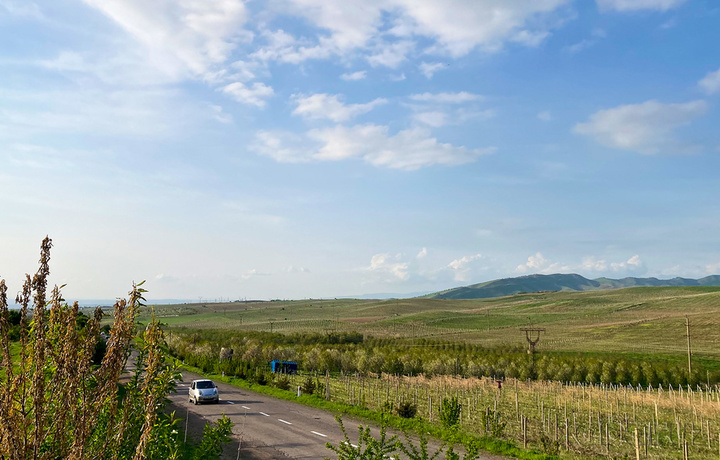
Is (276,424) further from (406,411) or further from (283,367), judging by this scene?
(283,367)

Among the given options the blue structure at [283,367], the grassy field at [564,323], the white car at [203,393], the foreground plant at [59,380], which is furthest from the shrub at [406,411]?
the grassy field at [564,323]

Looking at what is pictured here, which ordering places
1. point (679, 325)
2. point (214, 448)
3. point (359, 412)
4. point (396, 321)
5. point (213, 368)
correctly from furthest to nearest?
point (396, 321)
point (679, 325)
point (213, 368)
point (359, 412)
point (214, 448)

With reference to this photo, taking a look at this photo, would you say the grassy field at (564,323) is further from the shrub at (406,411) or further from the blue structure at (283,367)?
the shrub at (406,411)

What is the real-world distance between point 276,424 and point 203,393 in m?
8.78

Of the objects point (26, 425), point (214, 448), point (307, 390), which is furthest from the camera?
point (307, 390)

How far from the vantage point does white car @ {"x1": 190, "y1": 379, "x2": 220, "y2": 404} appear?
34.2 metres

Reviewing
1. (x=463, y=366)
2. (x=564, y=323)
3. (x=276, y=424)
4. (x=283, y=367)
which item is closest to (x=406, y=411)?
(x=276, y=424)

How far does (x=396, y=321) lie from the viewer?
149375 millimetres

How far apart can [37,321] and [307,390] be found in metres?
35.8

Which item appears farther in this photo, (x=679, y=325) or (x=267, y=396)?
(x=679, y=325)

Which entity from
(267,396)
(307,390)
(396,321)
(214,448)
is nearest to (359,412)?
(307,390)

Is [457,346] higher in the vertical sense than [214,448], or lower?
lower

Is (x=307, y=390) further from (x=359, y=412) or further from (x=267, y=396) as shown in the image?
(x=359, y=412)

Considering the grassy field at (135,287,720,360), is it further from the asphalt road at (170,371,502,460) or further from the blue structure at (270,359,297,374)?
the asphalt road at (170,371,502,460)
